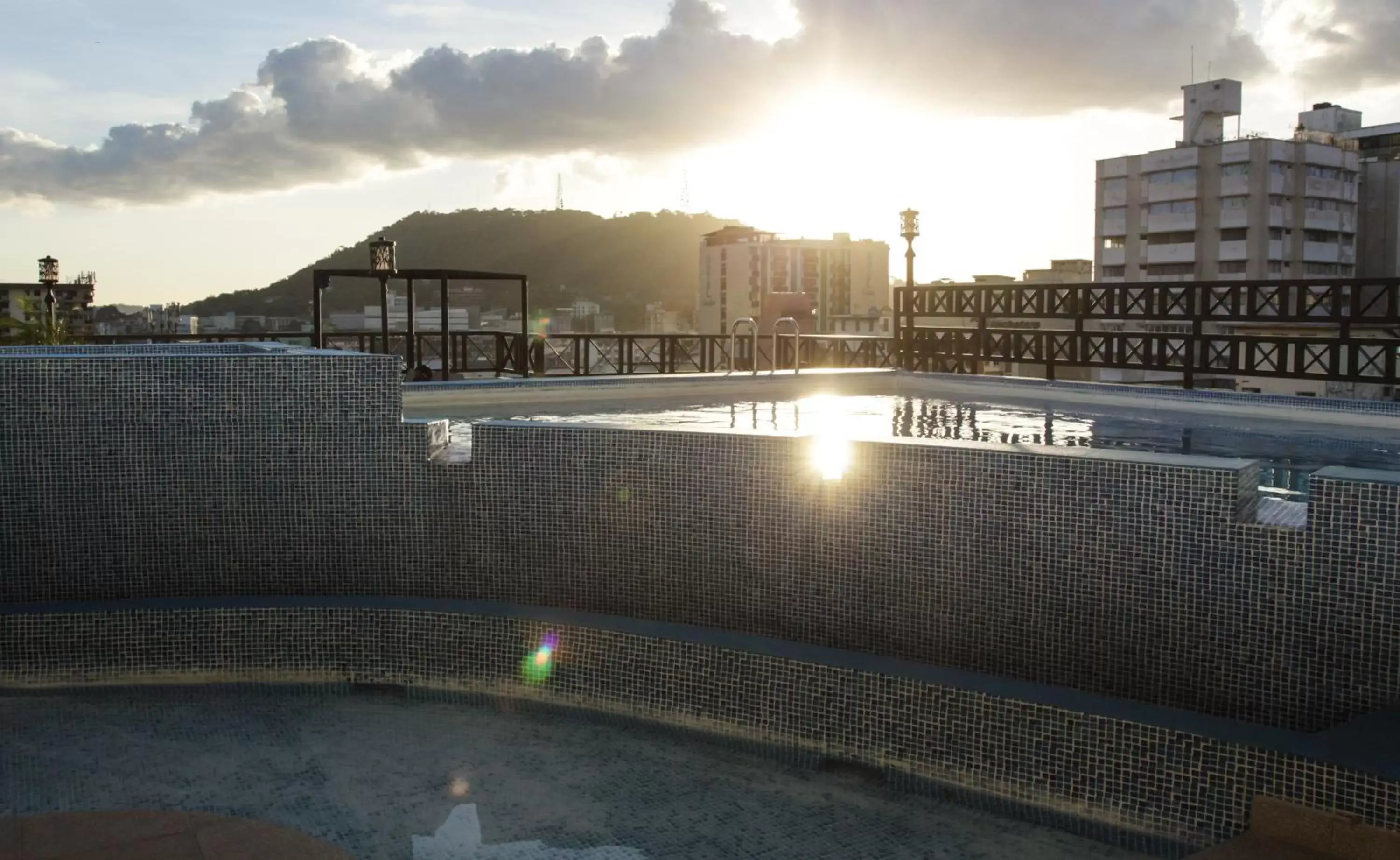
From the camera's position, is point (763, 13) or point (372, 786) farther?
point (763, 13)

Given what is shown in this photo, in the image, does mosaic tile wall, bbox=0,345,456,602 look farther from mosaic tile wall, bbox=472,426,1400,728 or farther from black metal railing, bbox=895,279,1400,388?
black metal railing, bbox=895,279,1400,388

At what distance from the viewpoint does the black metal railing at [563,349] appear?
14.8 m

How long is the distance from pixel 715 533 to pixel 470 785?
176cm

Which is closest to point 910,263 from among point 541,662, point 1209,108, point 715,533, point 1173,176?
point 715,533

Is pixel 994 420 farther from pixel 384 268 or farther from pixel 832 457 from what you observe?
pixel 384 268

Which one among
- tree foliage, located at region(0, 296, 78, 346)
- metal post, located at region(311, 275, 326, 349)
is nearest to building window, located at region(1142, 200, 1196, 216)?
metal post, located at region(311, 275, 326, 349)

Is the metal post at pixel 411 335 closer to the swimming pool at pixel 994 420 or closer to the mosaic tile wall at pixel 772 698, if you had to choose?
the swimming pool at pixel 994 420

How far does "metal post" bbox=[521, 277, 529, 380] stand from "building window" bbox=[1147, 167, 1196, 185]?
4311 cm

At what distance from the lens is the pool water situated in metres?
7.26

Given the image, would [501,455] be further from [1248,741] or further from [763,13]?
[763,13]

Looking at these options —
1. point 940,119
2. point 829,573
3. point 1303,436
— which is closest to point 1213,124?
point 940,119

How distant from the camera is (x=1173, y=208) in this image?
170 ft

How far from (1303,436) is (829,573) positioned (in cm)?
539

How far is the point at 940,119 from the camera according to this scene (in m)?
17.5
